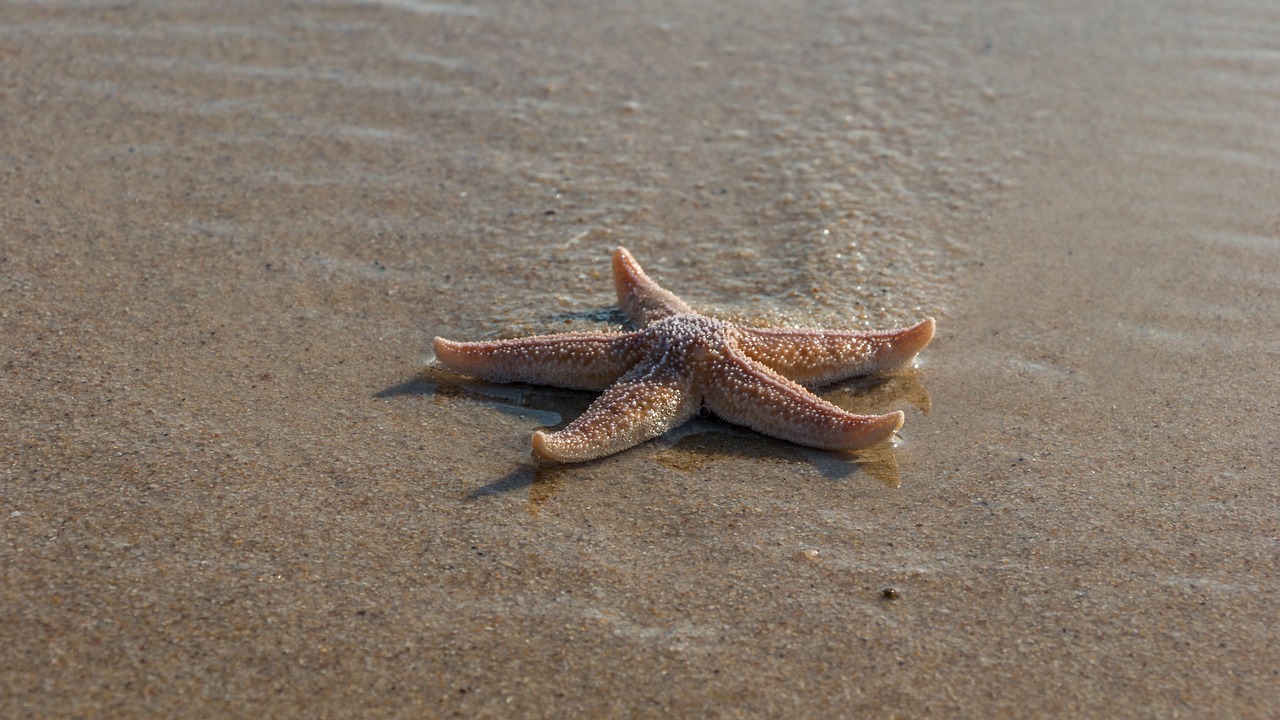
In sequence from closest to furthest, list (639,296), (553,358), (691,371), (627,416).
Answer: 1. (627,416)
2. (691,371)
3. (553,358)
4. (639,296)

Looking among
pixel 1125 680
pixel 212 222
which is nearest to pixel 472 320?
pixel 212 222

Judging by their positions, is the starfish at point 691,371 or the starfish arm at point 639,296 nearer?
the starfish at point 691,371

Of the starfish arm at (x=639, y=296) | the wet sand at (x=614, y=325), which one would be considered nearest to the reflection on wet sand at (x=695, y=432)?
A: the wet sand at (x=614, y=325)

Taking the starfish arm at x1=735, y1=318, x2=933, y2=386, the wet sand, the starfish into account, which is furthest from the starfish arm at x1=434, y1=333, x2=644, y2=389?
the starfish arm at x1=735, y1=318, x2=933, y2=386

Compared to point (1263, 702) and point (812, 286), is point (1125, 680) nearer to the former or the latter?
point (1263, 702)

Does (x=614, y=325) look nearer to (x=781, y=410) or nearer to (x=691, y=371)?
(x=691, y=371)

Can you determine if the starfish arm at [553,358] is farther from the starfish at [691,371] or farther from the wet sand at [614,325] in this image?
the wet sand at [614,325]

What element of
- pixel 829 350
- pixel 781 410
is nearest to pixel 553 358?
pixel 781 410

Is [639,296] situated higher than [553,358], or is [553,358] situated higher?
[639,296]
